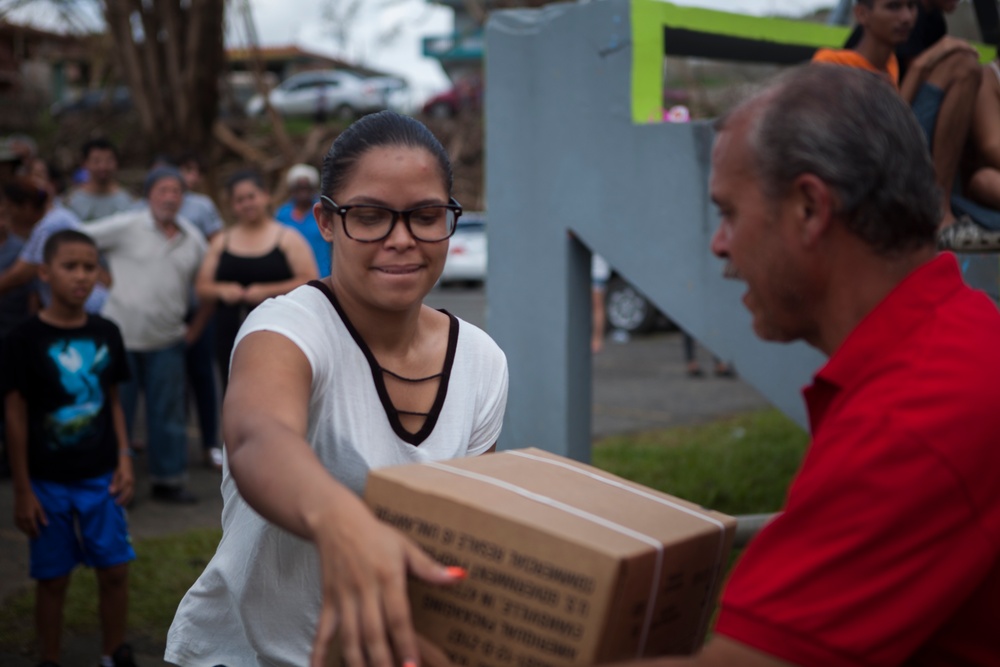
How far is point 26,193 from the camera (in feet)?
23.1

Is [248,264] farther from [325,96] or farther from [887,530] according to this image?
[325,96]

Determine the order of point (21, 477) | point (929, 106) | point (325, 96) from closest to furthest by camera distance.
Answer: point (21, 477) < point (929, 106) < point (325, 96)

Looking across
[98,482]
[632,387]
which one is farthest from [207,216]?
Answer: [632,387]

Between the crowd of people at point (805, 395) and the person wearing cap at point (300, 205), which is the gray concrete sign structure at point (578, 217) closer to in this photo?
the person wearing cap at point (300, 205)

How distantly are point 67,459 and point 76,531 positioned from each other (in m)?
0.28

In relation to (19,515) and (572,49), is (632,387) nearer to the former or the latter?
(572,49)

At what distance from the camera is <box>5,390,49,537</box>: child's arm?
4.09 meters

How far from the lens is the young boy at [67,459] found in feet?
13.5

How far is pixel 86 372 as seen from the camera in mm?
4426

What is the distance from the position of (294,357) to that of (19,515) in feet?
9.01

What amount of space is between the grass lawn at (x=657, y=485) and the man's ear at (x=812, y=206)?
385 cm

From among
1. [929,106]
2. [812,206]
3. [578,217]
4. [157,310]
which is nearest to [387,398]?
[812,206]

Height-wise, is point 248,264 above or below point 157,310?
above

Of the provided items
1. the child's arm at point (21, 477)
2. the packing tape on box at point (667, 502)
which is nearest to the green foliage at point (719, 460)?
the child's arm at point (21, 477)
